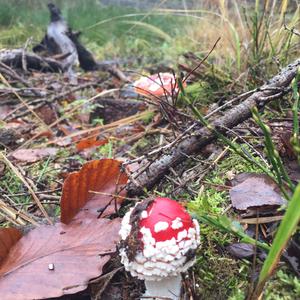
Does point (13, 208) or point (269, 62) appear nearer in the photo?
point (13, 208)

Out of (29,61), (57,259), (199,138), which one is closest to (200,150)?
(199,138)

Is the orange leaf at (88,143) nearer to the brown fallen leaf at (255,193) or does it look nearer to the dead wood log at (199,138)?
the dead wood log at (199,138)

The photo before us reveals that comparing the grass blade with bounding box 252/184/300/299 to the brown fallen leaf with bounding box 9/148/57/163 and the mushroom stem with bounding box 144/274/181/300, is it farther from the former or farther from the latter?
the brown fallen leaf with bounding box 9/148/57/163

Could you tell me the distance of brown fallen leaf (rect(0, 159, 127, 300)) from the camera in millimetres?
1027

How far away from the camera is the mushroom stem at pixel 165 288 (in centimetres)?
105

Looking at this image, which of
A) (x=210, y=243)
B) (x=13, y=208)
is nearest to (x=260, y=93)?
(x=210, y=243)

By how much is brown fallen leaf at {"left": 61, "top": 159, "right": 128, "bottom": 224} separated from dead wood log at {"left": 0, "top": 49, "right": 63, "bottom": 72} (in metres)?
2.32

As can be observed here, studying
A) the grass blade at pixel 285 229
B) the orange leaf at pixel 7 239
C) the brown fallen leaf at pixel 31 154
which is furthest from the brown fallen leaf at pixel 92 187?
the brown fallen leaf at pixel 31 154

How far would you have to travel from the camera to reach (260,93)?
125cm

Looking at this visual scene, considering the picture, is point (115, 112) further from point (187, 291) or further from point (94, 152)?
point (187, 291)

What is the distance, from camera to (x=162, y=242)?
3.06ft

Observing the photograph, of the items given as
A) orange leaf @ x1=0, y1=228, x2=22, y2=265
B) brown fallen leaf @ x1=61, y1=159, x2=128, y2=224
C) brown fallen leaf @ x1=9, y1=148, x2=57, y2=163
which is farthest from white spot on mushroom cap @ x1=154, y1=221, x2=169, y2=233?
brown fallen leaf @ x1=9, y1=148, x2=57, y2=163

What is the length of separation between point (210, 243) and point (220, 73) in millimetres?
1160

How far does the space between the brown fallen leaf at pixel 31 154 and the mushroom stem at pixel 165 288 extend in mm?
943
